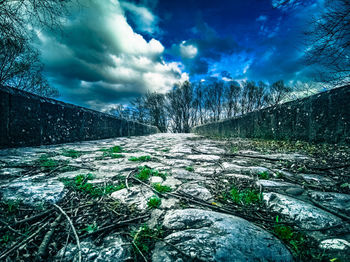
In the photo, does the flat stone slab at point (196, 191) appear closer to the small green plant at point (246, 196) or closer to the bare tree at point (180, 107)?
the small green plant at point (246, 196)

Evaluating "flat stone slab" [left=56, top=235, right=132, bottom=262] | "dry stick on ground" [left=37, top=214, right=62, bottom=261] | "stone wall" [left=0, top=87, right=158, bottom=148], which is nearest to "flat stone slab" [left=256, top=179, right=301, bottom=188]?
"flat stone slab" [left=56, top=235, right=132, bottom=262]

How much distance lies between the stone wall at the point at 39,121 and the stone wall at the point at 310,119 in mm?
5833

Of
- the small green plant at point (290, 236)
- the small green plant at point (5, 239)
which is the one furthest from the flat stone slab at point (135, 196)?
the small green plant at point (290, 236)

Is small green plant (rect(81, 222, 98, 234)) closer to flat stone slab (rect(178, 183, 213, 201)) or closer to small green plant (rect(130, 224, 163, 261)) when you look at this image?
small green plant (rect(130, 224, 163, 261))

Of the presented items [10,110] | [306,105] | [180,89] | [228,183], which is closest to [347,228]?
[228,183]

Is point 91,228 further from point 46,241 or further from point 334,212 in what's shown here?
point 334,212

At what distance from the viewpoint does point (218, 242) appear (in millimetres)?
618

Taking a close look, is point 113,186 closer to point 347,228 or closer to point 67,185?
point 67,185

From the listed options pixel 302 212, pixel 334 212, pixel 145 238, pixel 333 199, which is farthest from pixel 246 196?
pixel 145 238

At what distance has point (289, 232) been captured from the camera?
0.75m

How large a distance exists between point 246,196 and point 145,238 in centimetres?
82

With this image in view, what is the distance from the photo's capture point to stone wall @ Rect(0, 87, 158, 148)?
270 cm

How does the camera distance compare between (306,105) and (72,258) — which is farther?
(306,105)

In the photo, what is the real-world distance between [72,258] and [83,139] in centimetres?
511
